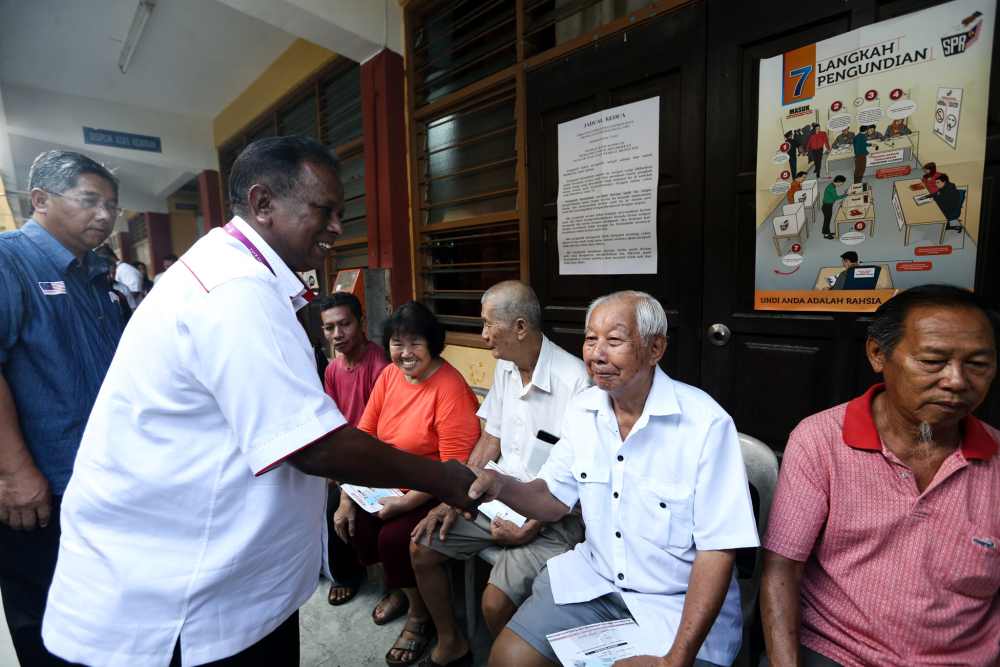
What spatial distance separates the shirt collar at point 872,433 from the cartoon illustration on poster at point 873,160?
85 centimetres

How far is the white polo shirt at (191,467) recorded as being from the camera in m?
0.87

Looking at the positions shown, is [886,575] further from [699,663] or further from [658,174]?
[658,174]

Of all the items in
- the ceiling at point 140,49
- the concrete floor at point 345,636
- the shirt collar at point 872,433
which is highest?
the ceiling at point 140,49

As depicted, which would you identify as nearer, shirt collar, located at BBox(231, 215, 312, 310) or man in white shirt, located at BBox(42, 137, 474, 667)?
man in white shirt, located at BBox(42, 137, 474, 667)

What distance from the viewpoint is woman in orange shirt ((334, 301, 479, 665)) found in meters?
2.12

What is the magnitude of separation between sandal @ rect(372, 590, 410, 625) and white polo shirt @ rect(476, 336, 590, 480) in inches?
34.9

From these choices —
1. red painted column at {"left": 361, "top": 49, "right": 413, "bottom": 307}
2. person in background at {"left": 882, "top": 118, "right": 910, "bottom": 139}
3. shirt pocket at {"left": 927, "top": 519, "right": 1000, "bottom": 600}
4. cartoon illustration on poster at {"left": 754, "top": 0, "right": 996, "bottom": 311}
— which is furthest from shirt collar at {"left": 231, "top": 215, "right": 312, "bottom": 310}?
red painted column at {"left": 361, "top": 49, "right": 413, "bottom": 307}

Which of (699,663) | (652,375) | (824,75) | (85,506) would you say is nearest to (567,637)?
(699,663)

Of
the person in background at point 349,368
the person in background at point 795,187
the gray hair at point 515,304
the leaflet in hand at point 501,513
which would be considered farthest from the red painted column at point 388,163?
the person in background at point 795,187

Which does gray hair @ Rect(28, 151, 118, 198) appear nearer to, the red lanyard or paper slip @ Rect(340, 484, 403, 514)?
the red lanyard

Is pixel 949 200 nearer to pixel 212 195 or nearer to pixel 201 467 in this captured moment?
pixel 201 467

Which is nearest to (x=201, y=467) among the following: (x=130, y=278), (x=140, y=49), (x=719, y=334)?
(x=719, y=334)

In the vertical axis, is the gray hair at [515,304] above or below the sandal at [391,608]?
above

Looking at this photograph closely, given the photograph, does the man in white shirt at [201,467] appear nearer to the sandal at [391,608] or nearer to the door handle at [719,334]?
the sandal at [391,608]
